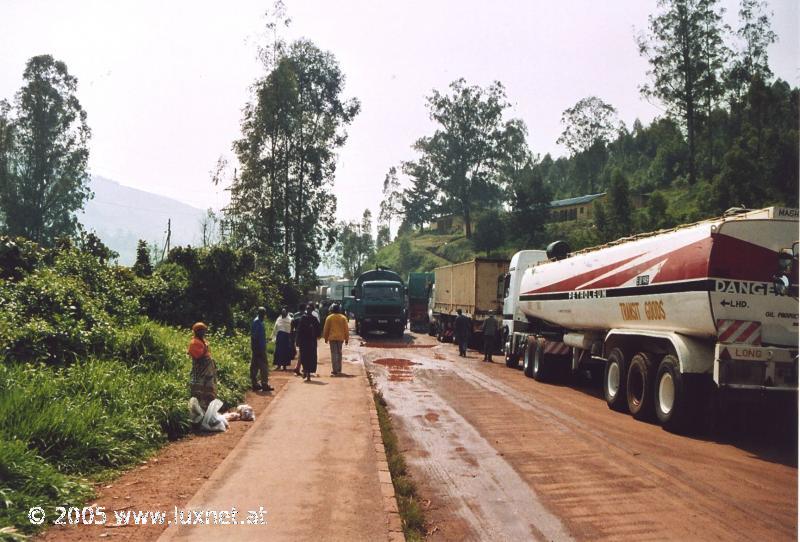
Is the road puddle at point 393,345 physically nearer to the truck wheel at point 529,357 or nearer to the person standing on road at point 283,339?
the person standing on road at point 283,339

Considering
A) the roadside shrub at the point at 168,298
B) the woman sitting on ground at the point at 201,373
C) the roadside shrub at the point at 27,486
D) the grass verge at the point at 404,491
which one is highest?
the roadside shrub at the point at 168,298

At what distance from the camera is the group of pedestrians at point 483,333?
23.2 meters

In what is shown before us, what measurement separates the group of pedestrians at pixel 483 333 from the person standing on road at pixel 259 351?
10.5 meters

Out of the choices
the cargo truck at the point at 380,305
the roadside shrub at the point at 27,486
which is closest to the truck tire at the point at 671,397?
the roadside shrub at the point at 27,486

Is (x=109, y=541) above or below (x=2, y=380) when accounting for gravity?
below

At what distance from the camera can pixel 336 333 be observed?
667 inches

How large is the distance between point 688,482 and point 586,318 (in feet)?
24.3

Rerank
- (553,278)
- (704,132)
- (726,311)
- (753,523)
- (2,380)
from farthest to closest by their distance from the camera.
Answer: (704,132)
(553,278)
(726,311)
(2,380)
(753,523)

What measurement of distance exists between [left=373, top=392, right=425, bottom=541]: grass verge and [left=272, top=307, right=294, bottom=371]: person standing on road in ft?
24.8

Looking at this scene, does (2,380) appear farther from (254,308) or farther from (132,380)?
(254,308)

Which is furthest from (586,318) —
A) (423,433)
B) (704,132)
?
(704,132)

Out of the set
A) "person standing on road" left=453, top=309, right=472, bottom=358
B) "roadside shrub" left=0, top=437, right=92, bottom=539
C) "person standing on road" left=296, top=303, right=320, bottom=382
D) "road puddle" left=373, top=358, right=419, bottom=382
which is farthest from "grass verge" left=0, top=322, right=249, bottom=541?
"person standing on road" left=453, top=309, right=472, bottom=358

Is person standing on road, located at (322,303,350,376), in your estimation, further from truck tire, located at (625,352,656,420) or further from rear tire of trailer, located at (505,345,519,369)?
truck tire, located at (625,352,656,420)

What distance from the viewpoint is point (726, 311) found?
942 cm
